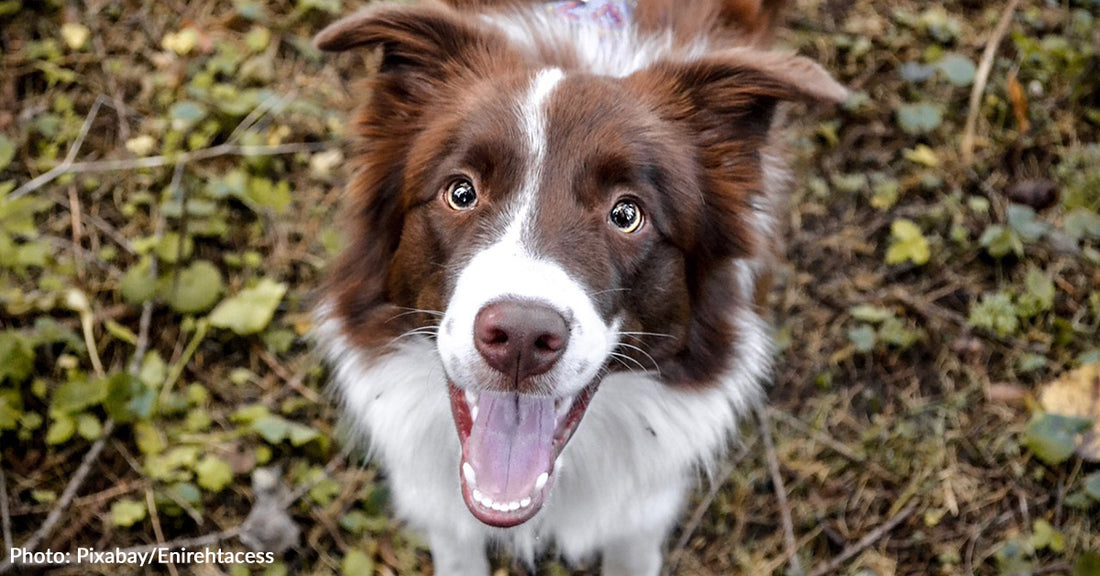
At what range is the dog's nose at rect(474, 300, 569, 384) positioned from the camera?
2312mm

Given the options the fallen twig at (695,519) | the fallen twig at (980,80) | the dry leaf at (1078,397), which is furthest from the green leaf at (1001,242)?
the fallen twig at (695,519)

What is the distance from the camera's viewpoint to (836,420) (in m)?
4.28

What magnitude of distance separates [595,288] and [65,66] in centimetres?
375

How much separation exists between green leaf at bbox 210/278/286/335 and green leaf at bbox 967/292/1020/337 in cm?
324

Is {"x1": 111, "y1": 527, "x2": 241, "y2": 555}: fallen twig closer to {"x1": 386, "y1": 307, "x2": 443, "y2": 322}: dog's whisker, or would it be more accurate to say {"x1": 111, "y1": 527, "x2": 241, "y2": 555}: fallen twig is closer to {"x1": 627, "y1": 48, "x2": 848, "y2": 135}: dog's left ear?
{"x1": 386, "y1": 307, "x2": 443, "y2": 322}: dog's whisker

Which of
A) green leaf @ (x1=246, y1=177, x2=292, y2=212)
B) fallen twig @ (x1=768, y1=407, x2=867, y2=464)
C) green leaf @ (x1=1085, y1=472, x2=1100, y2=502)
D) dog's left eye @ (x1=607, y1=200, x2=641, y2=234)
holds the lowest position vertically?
fallen twig @ (x1=768, y1=407, x2=867, y2=464)

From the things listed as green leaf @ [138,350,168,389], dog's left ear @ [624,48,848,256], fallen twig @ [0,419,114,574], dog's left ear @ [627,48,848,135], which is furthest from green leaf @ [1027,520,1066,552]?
fallen twig @ [0,419,114,574]

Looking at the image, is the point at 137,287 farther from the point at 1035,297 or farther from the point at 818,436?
the point at 1035,297

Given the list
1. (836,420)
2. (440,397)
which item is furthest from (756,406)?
(440,397)

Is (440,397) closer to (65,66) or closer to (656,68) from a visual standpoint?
(656,68)

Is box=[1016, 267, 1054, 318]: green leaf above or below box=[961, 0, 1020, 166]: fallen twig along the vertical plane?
below

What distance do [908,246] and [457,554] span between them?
8.60 ft

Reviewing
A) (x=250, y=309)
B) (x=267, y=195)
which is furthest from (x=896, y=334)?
(x=267, y=195)

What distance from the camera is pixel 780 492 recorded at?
4.09 m
